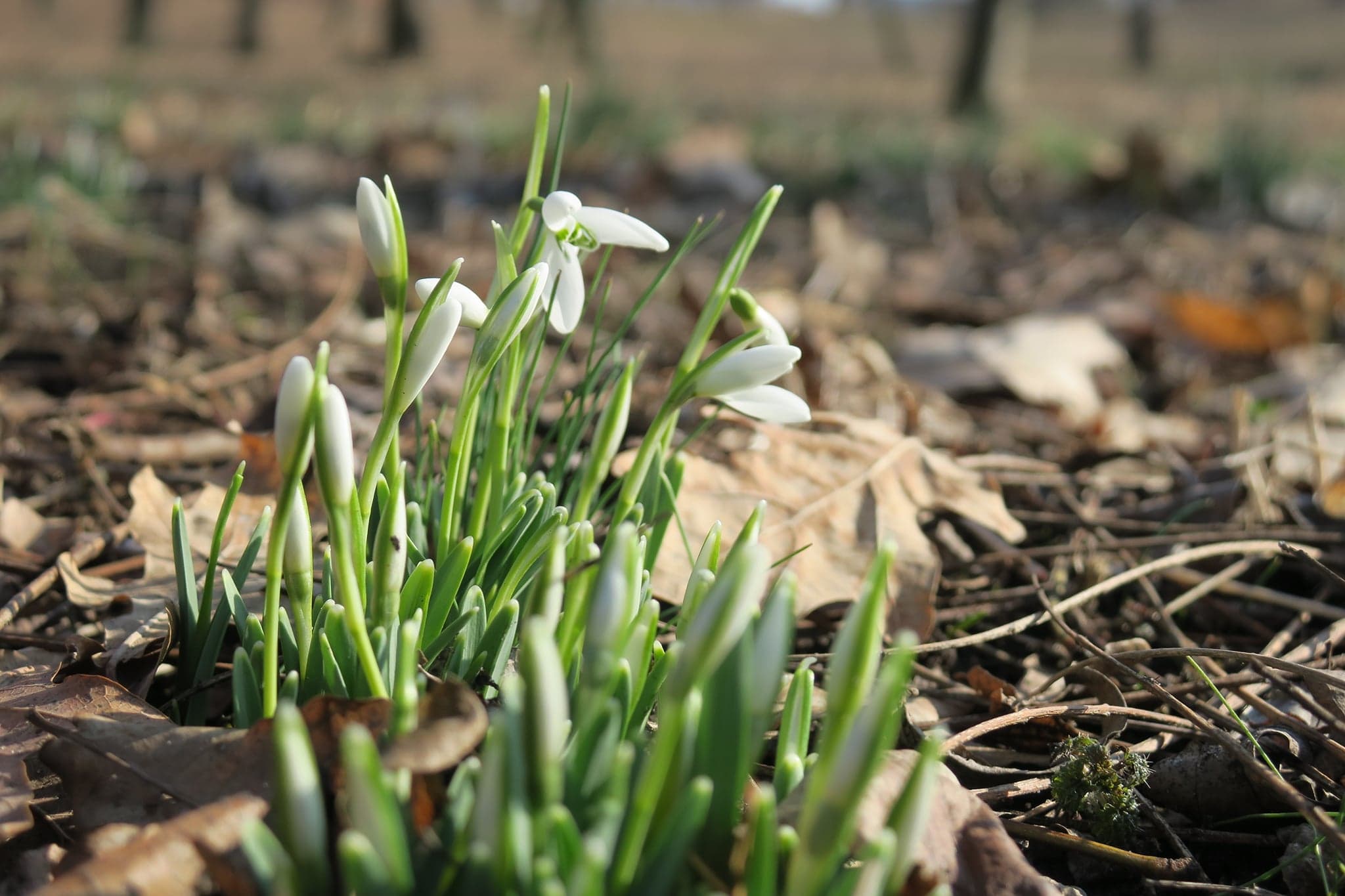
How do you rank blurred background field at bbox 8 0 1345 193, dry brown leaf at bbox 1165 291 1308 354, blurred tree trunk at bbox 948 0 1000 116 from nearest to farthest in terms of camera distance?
dry brown leaf at bbox 1165 291 1308 354 < blurred background field at bbox 8 0 1345 193 < blurred tree trunk at bbox 948 0 1000 116

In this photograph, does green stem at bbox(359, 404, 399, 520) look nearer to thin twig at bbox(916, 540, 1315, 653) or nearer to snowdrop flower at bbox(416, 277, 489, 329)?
snowdrop flower at bbox(416, 277, 489, 329)

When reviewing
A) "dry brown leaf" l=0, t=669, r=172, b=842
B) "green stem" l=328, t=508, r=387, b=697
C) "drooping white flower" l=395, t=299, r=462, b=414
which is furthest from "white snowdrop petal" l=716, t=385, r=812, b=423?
"dry brown leaf" l=0, t=669, r=172, b=842

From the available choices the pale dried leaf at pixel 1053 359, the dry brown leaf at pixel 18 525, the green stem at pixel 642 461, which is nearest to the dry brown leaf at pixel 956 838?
the green stem at pixel 642 461


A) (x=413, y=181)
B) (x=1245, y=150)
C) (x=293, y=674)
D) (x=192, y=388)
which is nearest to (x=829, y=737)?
(x=293, y=674)

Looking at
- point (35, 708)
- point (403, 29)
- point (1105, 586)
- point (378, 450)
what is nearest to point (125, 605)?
point (35, 708)

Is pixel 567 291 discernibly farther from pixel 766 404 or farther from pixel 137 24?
pixel 137 24

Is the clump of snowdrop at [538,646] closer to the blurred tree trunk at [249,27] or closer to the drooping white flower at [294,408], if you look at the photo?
the drooping white flower at [294,408]
